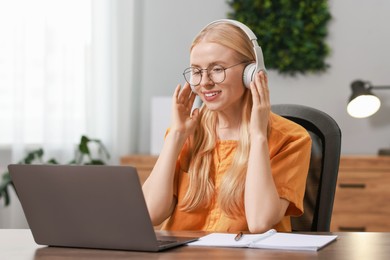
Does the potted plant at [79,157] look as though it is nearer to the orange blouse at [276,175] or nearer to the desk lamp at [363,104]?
the desk lamp at [363,104]

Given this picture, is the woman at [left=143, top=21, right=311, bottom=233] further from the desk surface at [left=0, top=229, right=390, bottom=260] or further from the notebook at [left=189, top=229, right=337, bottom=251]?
the desk surface at [left=0, top=229, right=390, bottom=260]

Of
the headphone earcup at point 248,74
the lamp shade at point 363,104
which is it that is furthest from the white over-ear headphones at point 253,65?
the lamp shade at point 363,104

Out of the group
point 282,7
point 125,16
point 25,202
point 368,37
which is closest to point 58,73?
point 125,16

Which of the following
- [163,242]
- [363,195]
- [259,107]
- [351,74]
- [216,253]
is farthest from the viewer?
[351,74]

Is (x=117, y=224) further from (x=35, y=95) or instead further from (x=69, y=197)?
(x=35, y=95)

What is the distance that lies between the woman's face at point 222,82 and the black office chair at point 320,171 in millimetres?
226

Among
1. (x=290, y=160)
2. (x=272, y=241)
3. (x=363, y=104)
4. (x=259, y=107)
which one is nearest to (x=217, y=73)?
(x=259, y=107)

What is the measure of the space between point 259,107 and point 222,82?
0.12 m

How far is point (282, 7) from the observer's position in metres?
4.33

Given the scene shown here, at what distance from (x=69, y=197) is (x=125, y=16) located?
2.99 meters

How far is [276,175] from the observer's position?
198cm

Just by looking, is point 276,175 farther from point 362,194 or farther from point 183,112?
point 362,194

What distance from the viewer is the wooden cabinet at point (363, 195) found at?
3.83 metres

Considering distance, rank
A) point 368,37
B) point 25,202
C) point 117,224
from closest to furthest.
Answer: point 117,224 < point 25,202 < point 368,37
